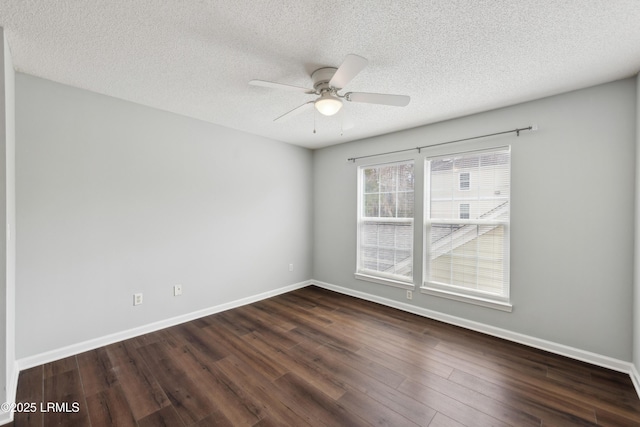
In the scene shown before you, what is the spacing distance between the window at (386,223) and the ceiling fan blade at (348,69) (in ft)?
6.83

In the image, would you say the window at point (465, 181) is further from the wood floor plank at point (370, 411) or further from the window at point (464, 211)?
the wood floor plank at point (370, 411)

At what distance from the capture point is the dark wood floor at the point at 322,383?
1.76m

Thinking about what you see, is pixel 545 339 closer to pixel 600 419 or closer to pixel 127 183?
pixel 600 419

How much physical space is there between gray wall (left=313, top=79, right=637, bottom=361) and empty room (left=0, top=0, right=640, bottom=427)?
0.01 meters

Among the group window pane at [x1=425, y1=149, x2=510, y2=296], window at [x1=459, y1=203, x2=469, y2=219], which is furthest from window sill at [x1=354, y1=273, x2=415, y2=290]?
window at [x1=459, y1=203, x2=469, y2=219]

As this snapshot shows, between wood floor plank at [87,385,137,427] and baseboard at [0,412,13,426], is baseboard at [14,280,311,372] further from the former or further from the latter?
wood floor plank at [87,385,137,427]

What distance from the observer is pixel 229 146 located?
12.0 feet

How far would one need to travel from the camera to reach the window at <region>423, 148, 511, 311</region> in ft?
9.62

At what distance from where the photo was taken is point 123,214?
9.13ft

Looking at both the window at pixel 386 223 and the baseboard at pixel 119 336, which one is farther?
the window at pixel 386 223

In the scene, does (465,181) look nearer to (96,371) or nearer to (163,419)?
(163,419)

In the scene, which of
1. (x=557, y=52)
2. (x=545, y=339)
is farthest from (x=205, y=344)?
(x=557, y=52)

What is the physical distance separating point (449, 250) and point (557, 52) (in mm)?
2127

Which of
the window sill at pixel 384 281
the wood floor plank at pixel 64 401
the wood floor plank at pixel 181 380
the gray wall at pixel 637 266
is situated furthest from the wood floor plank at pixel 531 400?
the wood floor plank at pixel 64 401
